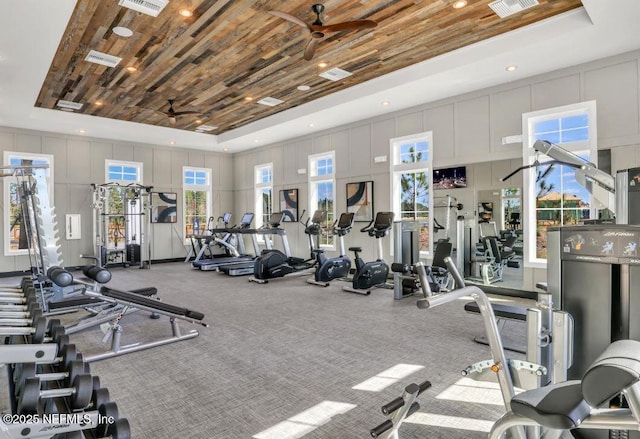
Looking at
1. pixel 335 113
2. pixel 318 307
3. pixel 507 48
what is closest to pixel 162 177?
pixel 335 113

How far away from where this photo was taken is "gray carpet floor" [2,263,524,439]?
7.64ft

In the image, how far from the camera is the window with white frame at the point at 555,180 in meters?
5.30

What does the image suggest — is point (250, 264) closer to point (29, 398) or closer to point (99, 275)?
point (99, 275)

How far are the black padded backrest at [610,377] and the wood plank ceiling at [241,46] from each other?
4.37 meters

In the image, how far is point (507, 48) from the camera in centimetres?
489

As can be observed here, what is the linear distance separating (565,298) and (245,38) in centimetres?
475

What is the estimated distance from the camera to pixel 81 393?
1.40m

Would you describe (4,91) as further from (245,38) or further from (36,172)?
(245,38)

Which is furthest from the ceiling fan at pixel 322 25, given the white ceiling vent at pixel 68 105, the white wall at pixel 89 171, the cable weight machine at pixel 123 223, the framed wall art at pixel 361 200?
the white wall at pixel 89 171

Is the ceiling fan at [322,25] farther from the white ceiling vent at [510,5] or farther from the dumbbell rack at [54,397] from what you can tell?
the dumbbell rack at [54,397]

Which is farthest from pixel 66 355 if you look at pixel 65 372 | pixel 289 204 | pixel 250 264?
pixel 289 204

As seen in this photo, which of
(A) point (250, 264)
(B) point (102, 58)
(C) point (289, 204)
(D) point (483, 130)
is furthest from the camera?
(C) point (289, 204)

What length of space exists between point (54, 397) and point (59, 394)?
0.13 m

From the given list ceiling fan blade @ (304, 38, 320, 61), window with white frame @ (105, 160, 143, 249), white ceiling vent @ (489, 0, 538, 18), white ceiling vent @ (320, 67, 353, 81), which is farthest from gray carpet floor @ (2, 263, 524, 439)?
window with white frame @ (105, 160, 143, 249)
